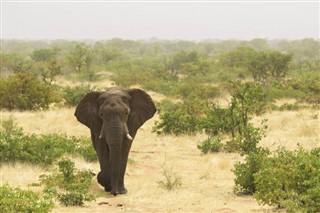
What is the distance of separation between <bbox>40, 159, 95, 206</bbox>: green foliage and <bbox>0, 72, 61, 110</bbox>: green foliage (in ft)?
40.5

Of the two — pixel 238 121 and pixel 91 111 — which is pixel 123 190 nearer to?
pixel 91 111

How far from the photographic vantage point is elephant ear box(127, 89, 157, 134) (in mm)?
10664

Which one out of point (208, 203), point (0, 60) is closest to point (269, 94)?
point (208, 203)

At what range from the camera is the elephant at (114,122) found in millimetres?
9883

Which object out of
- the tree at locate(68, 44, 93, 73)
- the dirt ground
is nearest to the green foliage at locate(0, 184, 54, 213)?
the dirt ground

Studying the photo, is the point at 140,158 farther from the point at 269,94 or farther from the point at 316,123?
the point at 269,94

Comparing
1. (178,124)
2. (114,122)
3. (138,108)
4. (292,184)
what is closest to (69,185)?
(114,122)

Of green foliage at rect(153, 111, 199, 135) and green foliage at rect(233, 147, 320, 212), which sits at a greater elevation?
green foliage at rect(233, 147, 320, 212)

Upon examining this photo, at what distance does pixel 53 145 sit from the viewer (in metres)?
13.7

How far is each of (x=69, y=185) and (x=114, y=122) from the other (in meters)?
1.41

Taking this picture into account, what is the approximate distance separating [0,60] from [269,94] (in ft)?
91.6

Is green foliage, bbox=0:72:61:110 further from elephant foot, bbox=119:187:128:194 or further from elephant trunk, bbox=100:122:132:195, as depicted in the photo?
elephant trunk, bbox=100:122:132:195

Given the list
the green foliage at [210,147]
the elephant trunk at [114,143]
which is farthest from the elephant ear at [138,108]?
the green foliage at [210,147]

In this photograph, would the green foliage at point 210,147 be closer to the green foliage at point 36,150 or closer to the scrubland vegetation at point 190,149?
the scrubland vegetation at point 190,149
